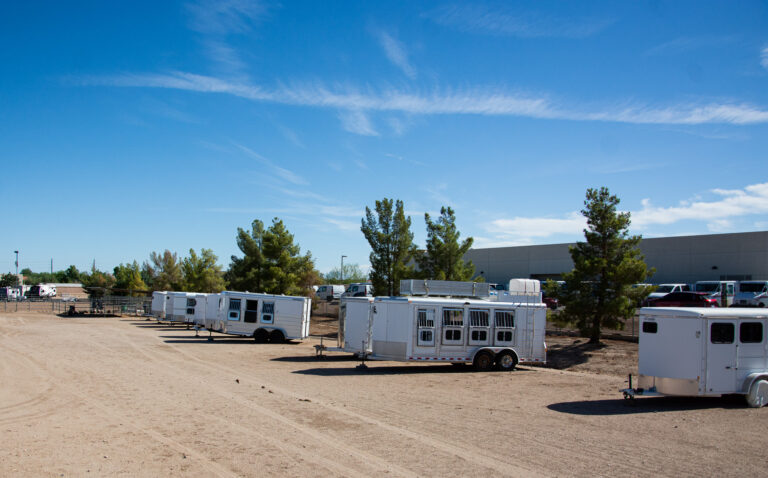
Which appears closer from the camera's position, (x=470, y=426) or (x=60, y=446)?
(x=60, y=446)

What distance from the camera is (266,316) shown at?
28469 millimetres

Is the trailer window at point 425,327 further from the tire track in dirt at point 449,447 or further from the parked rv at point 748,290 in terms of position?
the parked rv at point 748,290

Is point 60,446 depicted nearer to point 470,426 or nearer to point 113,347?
point 470,426

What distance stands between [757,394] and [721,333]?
164 cm

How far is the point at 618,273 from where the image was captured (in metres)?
23.9

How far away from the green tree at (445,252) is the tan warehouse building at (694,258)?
2635 centimetres

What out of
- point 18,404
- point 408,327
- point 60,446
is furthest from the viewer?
point 408,327

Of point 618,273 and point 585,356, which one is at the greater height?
point 618,273

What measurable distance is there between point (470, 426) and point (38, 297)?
86680 millimetres

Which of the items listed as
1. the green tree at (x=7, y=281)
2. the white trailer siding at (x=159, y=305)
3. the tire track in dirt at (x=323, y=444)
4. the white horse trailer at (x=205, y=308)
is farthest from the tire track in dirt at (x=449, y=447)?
the green tree at (x=7, y=281)

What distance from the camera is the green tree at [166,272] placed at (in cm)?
6372

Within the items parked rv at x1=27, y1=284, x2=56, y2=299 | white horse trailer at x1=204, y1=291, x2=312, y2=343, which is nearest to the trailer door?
white horse trailer at x1=204, y1=291, x2=312, y2=343

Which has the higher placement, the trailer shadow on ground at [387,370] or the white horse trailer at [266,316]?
the white horse trailer at [266,316]

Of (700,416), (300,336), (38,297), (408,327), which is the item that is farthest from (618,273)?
(38,297)
